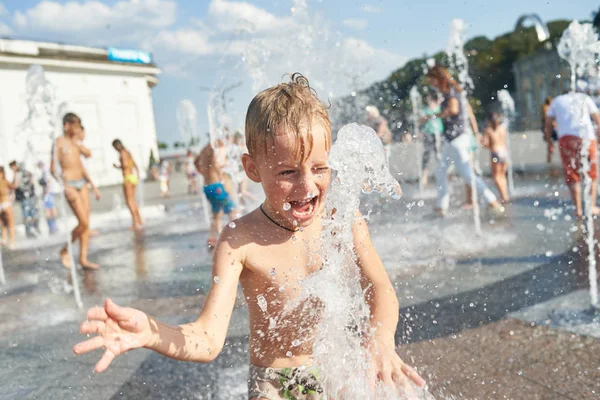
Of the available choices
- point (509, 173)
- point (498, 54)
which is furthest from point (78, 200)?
point (498, 54)

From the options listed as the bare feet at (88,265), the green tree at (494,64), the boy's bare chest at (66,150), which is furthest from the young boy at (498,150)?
the green tree at (494,64)

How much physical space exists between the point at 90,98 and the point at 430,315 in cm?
4093

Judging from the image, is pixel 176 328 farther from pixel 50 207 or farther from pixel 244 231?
pixel 50 207

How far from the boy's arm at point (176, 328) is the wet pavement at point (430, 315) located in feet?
3.27

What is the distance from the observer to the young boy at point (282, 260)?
5.25ft

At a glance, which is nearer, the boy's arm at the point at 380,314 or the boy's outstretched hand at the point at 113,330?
the boy's outstretched hand at the point at 113,330

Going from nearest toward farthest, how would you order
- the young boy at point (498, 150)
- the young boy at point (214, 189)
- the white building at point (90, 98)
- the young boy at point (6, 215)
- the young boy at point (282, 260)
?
the young boy at point (282, 260), the young boy at point (214, 189), the young boy at point (498, 150), the young boy at point (6, 215), the white building at point (90, 98)

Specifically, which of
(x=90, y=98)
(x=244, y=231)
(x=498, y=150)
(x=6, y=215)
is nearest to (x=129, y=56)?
(x=90, y=98)

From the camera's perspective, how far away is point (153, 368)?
2932 millimetres

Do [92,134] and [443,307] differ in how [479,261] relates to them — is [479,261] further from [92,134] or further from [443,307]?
[92,134]

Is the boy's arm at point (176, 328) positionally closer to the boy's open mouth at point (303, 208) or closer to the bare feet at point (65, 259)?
the boy's open mouth at point (303, 208)

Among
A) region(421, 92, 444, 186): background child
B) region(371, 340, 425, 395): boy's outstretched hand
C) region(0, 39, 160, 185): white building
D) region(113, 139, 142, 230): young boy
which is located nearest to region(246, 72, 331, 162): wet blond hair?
region(371, 340, 425, 395): boy's outstretched hand

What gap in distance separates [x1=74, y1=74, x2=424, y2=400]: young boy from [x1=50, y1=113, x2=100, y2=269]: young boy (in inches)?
206

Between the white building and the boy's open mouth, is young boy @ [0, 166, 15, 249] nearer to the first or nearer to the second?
the boy's open mouth
